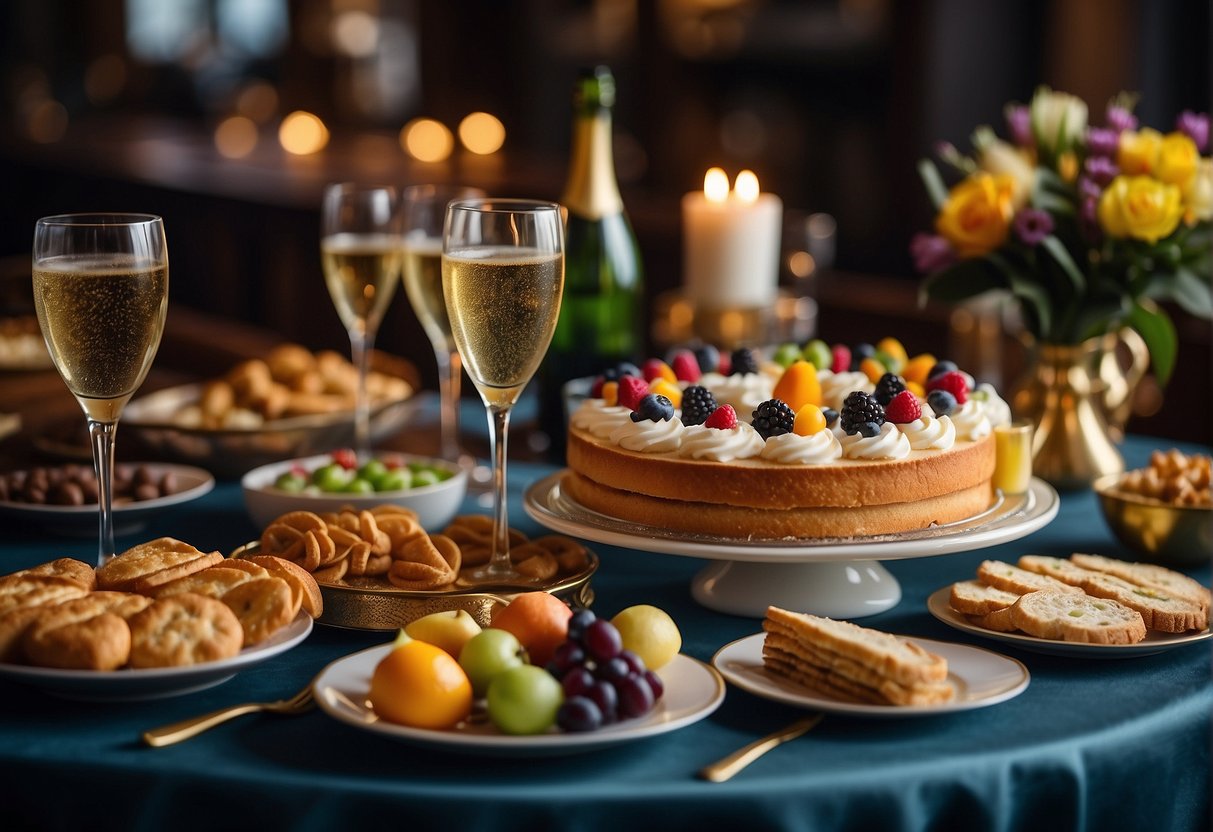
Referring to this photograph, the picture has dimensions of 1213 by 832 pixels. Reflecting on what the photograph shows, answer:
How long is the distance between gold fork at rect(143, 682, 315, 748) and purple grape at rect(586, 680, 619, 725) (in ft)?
0.93

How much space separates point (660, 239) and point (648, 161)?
2.66 metres

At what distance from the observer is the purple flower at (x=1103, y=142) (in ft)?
6.96

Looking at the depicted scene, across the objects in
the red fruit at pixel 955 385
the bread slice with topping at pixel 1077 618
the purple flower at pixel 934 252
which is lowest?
the bread slice with topping at pixel 1077 618

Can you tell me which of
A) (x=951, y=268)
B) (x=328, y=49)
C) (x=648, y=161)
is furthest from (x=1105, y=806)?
(x=328, y=49)

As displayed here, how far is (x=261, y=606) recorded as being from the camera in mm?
1327

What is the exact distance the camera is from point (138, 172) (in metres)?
7.07

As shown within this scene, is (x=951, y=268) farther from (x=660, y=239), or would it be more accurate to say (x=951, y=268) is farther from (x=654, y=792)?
(x=660, y=239)

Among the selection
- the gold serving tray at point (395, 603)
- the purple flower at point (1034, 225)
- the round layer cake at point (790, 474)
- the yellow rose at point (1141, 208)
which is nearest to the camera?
the gold serving tray at point (395, 603)

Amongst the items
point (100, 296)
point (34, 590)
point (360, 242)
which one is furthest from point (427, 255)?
point (34, 590)

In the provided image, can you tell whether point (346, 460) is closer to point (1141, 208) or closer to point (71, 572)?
point (71, 572)

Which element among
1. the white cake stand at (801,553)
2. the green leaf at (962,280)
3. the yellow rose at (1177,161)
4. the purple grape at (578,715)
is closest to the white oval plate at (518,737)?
the purple grape at (578,715)

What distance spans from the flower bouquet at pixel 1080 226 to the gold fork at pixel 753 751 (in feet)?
3.52

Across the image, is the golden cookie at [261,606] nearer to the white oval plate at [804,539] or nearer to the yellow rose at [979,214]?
the white oval plate at [804,539]

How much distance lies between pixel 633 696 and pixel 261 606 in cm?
37
